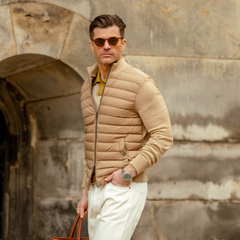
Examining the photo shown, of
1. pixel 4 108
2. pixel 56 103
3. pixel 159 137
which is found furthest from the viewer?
pixel 4 108

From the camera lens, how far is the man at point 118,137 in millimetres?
2406

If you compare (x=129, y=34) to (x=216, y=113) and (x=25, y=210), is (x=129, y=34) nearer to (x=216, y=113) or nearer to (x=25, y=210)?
(x=216, y=113)

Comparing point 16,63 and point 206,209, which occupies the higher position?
point 16,63

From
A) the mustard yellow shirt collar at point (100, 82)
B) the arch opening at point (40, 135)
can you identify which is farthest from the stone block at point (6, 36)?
the mustard yellow shirt collar at point (100, 82)

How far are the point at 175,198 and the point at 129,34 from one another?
5.26 feet

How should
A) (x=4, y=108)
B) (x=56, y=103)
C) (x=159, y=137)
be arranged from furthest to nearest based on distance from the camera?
(x=4, y=108) < (x=56, y=103) < (x=159, y=137)

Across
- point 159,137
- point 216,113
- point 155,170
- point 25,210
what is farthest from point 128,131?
point 25,210

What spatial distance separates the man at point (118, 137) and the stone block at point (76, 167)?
1478 millimetres

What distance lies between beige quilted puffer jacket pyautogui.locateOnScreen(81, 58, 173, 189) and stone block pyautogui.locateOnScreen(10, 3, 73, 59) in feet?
4.92

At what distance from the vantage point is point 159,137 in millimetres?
2432

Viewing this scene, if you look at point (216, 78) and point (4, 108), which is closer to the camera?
point (216, 78)

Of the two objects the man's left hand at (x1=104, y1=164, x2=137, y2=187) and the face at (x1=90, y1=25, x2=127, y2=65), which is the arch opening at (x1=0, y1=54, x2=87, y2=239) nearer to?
the face at (x1=90, y1=25, x2=127, y2=65)

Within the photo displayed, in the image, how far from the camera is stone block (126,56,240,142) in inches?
156

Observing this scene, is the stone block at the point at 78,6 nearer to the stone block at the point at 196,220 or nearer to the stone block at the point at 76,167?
the stone block at the point at 76,167
